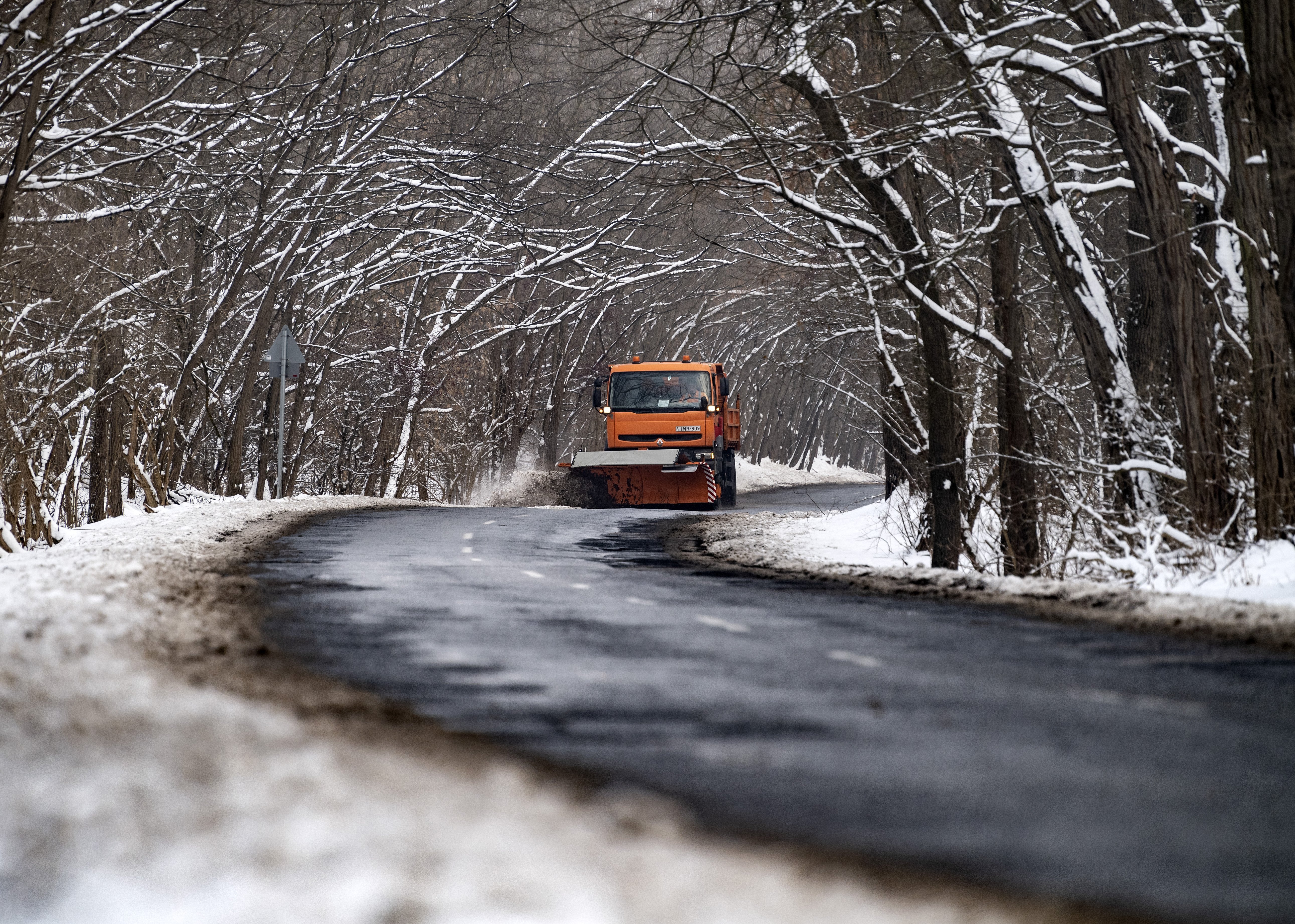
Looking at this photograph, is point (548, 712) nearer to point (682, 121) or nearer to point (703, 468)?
point (682, 121)

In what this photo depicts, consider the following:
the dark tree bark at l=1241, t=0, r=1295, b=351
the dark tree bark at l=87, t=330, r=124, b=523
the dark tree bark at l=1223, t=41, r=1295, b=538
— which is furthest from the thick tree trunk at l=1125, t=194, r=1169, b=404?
the dark tree bark at l=87, t=330, r=124, b=523

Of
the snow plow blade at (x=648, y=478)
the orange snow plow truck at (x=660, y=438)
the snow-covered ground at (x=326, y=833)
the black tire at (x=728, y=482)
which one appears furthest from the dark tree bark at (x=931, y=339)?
the black tire at (x=728, y=482)

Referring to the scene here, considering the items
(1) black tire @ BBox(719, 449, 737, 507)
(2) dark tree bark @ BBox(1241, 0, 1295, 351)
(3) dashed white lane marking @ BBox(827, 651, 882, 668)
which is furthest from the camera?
(1) black tire @ BBox(719, 449, 737, 507)

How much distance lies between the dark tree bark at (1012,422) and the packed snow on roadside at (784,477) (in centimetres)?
3700

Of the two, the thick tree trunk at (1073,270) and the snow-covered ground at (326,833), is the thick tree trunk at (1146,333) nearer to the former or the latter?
the thick tree trunk at (1073,270)

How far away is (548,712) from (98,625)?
3.38 m

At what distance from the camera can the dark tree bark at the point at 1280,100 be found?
10.8 metres

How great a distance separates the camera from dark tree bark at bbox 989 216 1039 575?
17000mm

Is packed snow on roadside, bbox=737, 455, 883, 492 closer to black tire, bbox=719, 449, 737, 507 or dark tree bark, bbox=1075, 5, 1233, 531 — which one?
black tire, bbox=719, 449, 737, 507

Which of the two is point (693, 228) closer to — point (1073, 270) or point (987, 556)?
point (987, 556)

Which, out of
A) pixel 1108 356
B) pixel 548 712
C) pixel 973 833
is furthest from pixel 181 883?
pixel 1108 356

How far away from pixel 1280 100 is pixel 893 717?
269 inches

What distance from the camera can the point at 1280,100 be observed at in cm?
1085

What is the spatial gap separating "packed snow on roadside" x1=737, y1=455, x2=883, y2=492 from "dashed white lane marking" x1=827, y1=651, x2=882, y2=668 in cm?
4677
